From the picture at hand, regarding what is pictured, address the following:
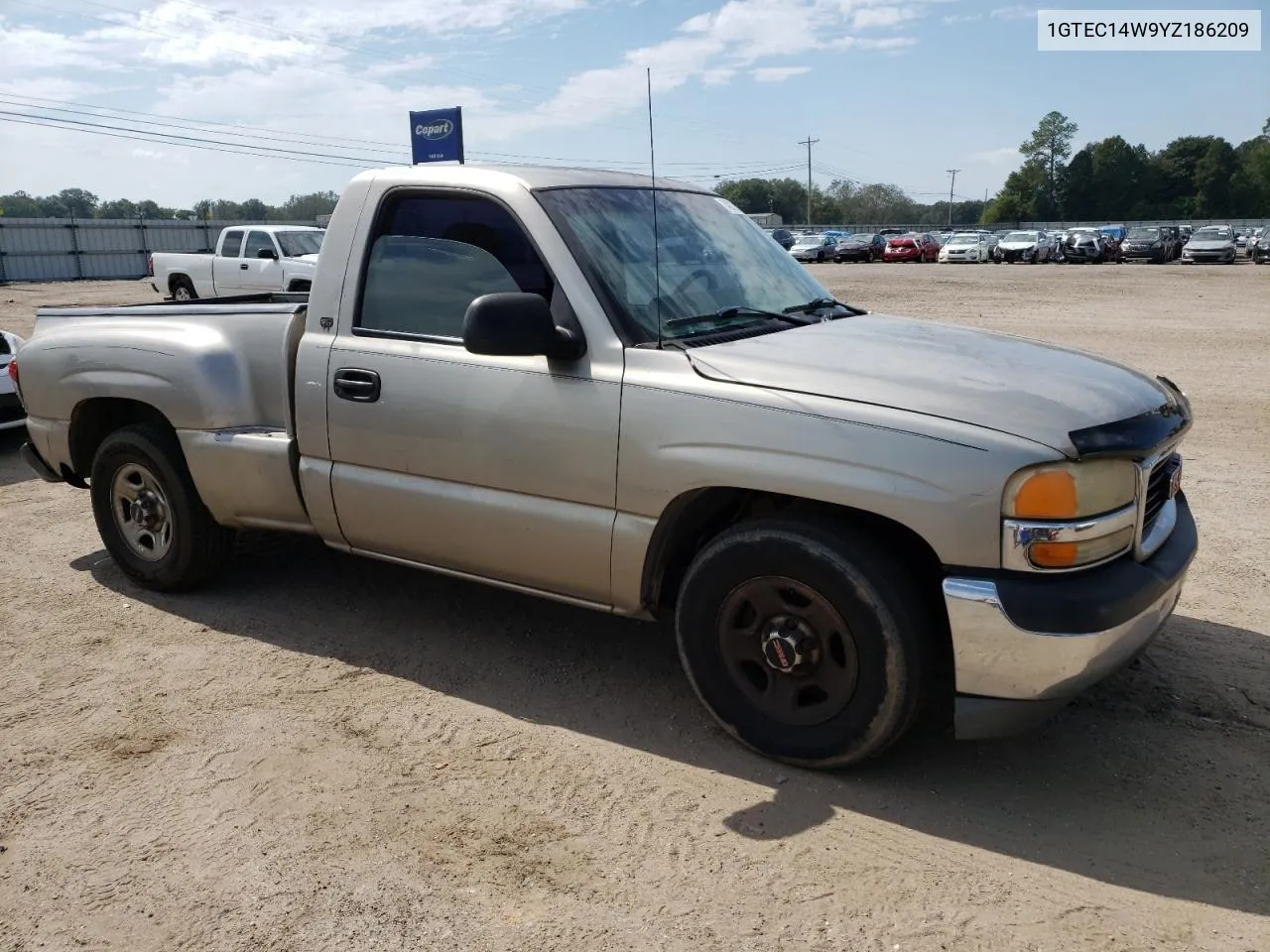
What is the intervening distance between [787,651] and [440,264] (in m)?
1.99

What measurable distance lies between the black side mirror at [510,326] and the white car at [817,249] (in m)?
48.8

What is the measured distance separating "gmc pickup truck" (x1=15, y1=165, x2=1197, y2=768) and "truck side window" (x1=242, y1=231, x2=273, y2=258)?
14717 millimetres

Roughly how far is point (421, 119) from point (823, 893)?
61.9ft

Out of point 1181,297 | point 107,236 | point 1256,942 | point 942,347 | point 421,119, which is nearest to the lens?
point 1256,942

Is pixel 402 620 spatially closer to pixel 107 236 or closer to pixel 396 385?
pixel 396 385

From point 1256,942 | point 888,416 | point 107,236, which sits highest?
point 107,236

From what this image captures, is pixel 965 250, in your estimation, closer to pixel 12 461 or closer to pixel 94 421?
pixel 12 461

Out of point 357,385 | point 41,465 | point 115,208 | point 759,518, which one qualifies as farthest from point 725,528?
point 115,208

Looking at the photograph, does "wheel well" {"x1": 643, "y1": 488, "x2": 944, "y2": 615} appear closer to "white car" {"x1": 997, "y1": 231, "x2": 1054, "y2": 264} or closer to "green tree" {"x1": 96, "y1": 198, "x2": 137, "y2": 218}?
"white car" {"x1": 997, "y1": 231, "x2": 1054, "y2": 264}

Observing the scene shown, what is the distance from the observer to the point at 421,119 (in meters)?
19.4

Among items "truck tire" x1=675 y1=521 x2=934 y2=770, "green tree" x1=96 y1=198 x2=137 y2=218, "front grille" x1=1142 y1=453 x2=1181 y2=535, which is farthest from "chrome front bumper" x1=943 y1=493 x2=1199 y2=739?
"green tree" x1=96 y1=198 x2=137 y2=218

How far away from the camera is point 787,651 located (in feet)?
10.8

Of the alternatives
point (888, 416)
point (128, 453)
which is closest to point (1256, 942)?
point (888, 416)

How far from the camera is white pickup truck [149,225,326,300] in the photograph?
18078mm
